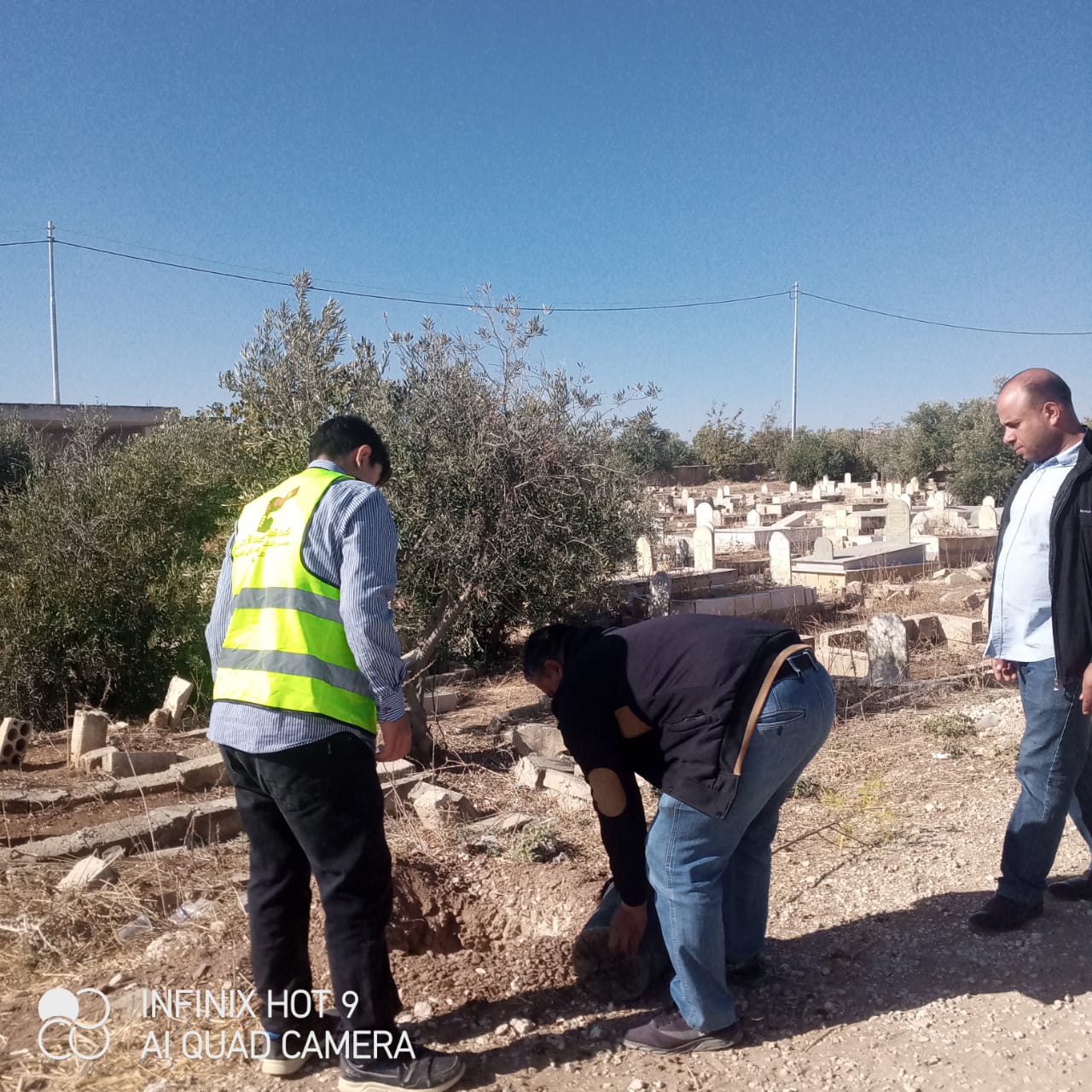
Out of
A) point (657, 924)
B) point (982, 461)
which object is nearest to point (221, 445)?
point (657, 924)

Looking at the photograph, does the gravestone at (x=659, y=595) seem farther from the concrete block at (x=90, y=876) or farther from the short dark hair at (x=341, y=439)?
the short dark hair at (x=341, y=439)

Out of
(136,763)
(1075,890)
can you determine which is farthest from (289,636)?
(136,763)

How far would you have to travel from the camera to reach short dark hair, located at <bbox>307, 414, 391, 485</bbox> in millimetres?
2742

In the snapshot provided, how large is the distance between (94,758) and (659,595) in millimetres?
7465

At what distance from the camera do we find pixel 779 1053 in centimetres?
266

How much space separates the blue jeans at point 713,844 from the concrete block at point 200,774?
13.9 feet

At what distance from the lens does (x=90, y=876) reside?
13.2 feet

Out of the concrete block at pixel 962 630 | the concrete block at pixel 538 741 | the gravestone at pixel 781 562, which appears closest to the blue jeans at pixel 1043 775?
the concrete block at pixel 538 741

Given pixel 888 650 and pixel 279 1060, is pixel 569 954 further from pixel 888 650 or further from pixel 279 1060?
pixel 888 650

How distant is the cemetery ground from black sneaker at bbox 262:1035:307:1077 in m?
0.03

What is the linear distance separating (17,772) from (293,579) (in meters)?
5.55

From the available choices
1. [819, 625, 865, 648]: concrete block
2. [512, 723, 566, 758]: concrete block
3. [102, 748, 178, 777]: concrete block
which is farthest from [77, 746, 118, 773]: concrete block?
[819, 625, 865, 648]: concrete block

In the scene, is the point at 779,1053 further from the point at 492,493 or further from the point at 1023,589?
the point at 492,493

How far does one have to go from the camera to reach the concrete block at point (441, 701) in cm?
879
